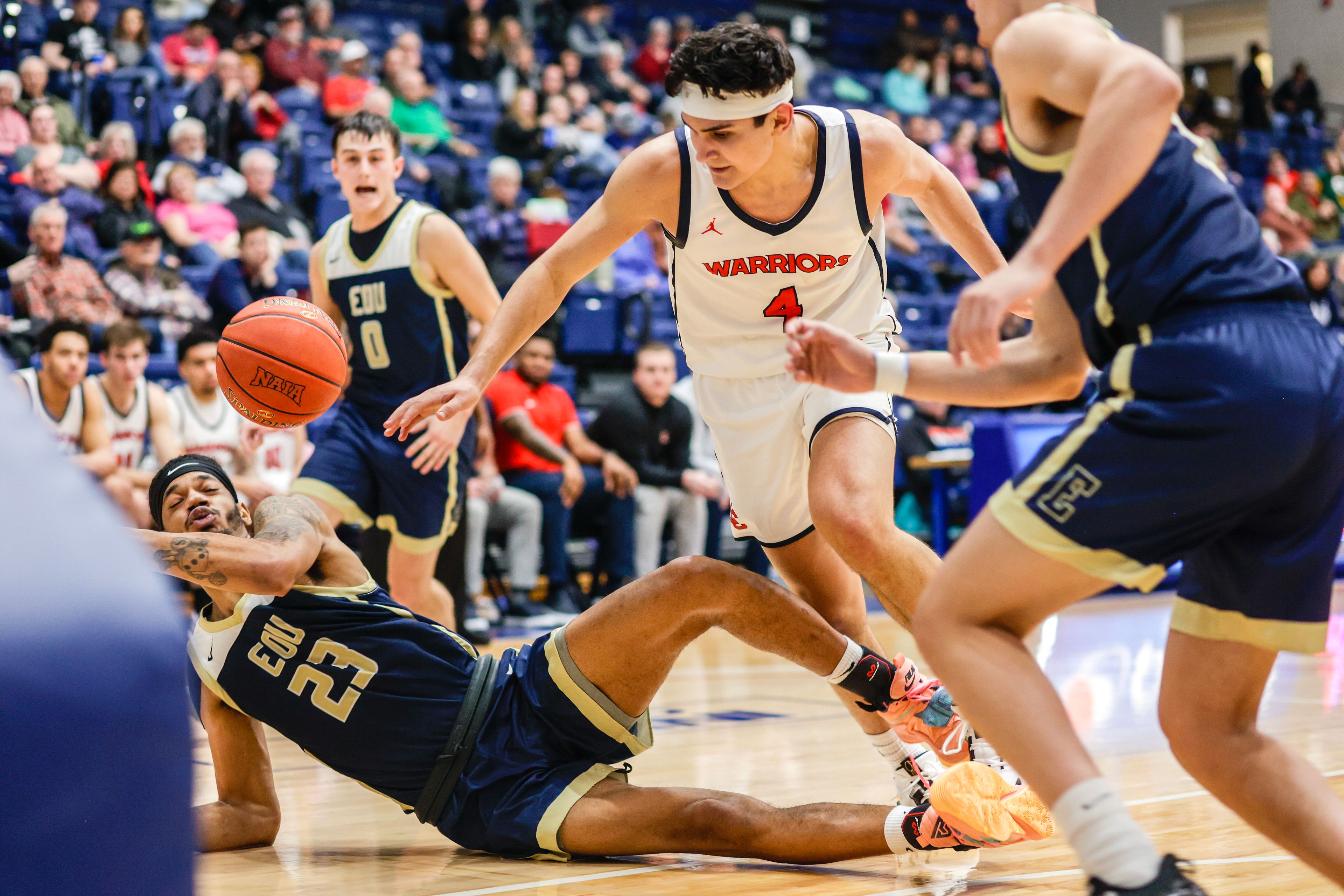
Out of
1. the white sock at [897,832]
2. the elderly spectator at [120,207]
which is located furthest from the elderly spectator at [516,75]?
the white sock at [897,832]

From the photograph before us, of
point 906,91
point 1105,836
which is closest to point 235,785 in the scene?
point 1105,836

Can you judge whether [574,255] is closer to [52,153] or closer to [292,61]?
[52,153]

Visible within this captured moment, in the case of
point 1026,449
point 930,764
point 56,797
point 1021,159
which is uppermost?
point 1021,159

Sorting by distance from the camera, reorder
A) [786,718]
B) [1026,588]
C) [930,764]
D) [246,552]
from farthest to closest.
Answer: [786,718]
[930,764]
[246,552]
[1026,588]

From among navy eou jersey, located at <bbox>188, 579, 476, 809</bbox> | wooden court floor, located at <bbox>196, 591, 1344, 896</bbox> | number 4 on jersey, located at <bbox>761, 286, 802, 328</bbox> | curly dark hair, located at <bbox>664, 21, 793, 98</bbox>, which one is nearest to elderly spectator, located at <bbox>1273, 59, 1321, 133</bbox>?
wooden court floor, located at <bbox>196, 591, 1344, 896</bbox>

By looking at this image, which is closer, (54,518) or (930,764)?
(54,518)

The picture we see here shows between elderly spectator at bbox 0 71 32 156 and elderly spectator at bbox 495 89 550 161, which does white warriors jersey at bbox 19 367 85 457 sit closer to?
elderly spectator at bbox 0 71 32 156

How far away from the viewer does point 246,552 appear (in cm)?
325

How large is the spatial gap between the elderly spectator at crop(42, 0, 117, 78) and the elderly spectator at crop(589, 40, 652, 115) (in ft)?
16.5

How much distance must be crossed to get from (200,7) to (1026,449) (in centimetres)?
779

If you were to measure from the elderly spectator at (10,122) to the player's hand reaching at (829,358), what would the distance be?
28.2 ft

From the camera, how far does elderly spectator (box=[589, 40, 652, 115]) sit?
565 inches

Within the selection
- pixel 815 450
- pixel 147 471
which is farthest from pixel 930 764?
pixel 147 471

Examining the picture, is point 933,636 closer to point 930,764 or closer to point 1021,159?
point 1021,159
